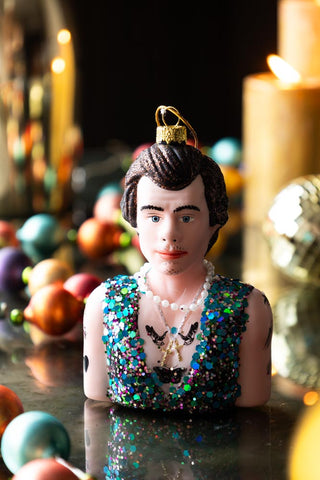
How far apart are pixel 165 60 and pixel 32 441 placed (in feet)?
4.33

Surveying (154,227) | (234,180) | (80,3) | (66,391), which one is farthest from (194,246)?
Answer: (80,3)

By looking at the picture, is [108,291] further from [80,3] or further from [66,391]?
[80,3]

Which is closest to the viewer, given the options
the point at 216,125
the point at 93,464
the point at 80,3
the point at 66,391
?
the point at 93,464

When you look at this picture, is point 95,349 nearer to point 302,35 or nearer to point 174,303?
point 174,303

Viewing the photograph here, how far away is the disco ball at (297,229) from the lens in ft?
3.44

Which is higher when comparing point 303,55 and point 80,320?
point 303,55

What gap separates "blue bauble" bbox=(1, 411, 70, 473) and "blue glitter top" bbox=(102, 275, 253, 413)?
99 mm

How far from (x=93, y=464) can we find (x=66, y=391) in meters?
0.15

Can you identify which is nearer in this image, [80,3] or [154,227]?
[154,227]

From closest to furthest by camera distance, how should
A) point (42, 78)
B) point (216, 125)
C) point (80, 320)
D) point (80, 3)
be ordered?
point (80, 320) → point (42, 78) → point (80, 3) → point (216, 125)

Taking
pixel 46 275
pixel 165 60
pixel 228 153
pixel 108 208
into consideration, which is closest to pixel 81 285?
pixel 46 275

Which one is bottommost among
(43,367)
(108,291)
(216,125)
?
(216,125)

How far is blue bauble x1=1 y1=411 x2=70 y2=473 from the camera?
0.68 meters

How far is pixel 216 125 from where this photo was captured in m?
1.97
